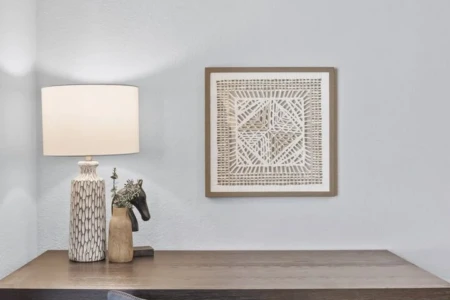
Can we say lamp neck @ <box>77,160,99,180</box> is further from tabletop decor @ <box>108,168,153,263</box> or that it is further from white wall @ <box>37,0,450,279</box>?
white wall @ <box>37,0,450,279</box>

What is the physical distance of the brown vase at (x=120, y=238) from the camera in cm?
215

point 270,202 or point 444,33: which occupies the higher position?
point 444,33

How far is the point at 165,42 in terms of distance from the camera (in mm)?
2418

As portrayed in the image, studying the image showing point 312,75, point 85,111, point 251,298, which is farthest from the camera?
point 312,75

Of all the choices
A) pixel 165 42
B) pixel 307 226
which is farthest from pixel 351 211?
pixel 165 42

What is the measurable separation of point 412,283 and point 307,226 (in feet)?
2.07

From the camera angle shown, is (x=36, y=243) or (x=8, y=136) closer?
(x=8, y=136)

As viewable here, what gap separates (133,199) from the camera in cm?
220

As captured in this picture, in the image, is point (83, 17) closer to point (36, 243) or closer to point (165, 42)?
point (165, 42)

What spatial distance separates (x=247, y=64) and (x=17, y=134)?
0.91 metres

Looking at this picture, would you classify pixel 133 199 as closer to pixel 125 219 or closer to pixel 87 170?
pixel 125 219

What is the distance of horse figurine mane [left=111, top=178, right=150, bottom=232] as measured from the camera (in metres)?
2.18

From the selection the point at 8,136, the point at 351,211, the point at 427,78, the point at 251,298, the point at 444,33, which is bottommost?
the point at 251,298

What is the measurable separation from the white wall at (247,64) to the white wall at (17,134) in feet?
0.24
